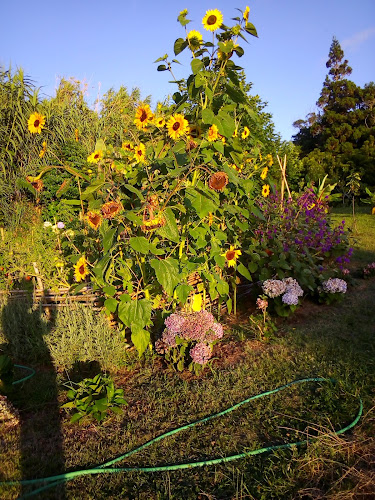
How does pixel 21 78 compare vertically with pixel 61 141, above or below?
above

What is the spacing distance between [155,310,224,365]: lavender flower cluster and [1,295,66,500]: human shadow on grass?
802 mm

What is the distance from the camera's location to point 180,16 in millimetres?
2455

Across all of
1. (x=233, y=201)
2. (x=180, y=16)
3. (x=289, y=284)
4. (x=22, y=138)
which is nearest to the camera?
(x=180, y=16)

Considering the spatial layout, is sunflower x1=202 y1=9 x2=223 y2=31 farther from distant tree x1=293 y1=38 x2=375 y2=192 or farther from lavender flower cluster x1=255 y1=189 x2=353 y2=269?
distant tree x1=293 y1=38 x2=375 y2=192

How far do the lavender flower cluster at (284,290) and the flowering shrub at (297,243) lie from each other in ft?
0.65

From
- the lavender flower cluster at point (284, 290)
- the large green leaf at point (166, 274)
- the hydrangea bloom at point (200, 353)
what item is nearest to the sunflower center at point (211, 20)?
the large green leaf at point (166, 274)

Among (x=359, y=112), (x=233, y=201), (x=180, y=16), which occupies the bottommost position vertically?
(x=233, y=201)

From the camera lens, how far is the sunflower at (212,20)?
2.39 m

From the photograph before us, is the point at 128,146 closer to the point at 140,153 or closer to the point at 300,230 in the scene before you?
the point at 140,153

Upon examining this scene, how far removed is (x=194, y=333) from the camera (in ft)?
9.34

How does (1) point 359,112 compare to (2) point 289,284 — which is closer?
(2) point 289,284

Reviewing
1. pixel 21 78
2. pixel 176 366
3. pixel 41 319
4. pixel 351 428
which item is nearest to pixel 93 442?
pixel 176 366

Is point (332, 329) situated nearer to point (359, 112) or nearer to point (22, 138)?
point (22, 138)

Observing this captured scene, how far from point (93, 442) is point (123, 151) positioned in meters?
1.76
